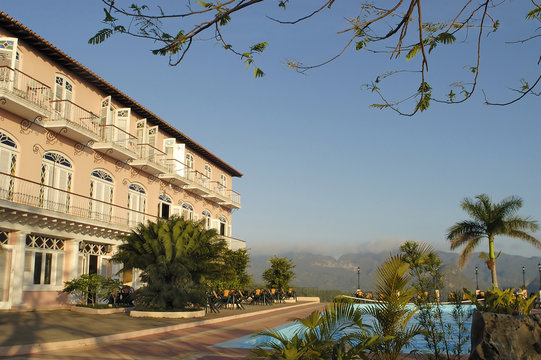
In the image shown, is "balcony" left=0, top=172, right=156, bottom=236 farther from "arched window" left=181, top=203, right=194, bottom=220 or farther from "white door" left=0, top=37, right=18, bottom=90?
"arched window" left=181, top=203, right=194, bottom=220

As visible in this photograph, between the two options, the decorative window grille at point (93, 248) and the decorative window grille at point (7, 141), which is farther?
the decorative window grille at point (93, 248)

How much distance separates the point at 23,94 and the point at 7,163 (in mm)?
2550

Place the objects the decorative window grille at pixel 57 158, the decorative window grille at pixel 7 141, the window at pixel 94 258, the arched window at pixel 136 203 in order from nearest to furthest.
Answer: the decorative window grille at pixel 7 141
the decorative window grille at pixel 57 158
the window at pixel 94 258
the arched window at pixel 136 203

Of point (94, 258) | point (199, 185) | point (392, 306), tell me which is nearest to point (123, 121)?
point (94, 258)

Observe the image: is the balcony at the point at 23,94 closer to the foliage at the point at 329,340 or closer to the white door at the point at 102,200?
the white door at the point at 102,200

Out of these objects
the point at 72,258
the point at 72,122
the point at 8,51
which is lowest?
the point at 72,258

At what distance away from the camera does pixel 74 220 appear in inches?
795

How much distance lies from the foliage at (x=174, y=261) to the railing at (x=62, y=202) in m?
3.58

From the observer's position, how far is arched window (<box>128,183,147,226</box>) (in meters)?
25.5

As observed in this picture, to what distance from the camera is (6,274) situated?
695 inches

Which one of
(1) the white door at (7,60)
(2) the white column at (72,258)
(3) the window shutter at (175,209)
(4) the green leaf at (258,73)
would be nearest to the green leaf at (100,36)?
(4) the green leaf at (258,73)

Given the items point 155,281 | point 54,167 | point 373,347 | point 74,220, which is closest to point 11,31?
point 54,167

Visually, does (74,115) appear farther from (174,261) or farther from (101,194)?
(174,261)

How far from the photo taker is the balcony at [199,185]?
3173cm
